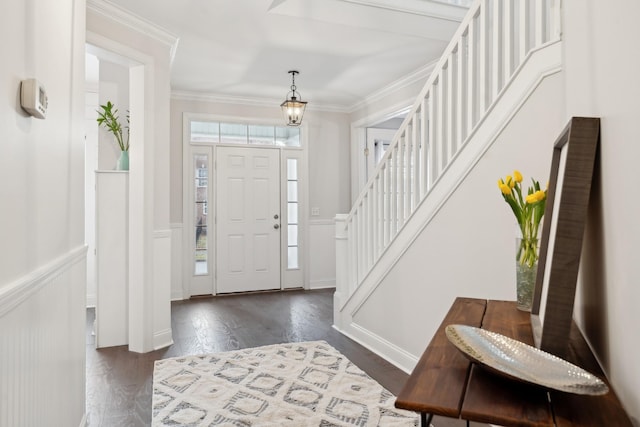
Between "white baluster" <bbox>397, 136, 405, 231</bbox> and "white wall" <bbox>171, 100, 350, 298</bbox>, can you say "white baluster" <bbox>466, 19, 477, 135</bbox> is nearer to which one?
"white baluster" <bbox>397, 136, 405, 231</bbox>

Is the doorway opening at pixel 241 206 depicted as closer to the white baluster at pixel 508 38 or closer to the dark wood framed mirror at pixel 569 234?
the white baluster at pixel 508 38

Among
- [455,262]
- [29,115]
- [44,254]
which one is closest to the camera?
[29,115]

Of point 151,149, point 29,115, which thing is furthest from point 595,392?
point 151,149

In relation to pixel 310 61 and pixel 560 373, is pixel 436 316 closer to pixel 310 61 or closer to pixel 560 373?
pixel 560 373

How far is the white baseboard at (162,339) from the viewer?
360 centimetres

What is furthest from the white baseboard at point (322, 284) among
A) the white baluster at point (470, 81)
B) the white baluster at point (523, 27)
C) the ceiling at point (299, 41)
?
the white baluster at point (523, 27)

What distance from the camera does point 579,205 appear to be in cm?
94

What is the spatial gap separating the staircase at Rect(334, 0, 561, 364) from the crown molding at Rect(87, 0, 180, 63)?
7.04 ft

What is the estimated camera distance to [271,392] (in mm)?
2654

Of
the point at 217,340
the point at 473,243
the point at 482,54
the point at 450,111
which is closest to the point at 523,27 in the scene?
the point at 482,54

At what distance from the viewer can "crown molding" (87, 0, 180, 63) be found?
124 inches

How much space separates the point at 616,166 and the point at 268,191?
17.4ft

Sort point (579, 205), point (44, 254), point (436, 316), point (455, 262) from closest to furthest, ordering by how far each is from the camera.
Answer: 1. point (579, 205)
2. point (44, 254)
3. point (455, 262)
4. point (436, 316)

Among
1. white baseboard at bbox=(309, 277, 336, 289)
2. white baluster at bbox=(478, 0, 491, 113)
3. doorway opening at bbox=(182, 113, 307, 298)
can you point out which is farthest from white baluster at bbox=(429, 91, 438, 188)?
white baseboard at bbox=(309, 277, 336, 289)
